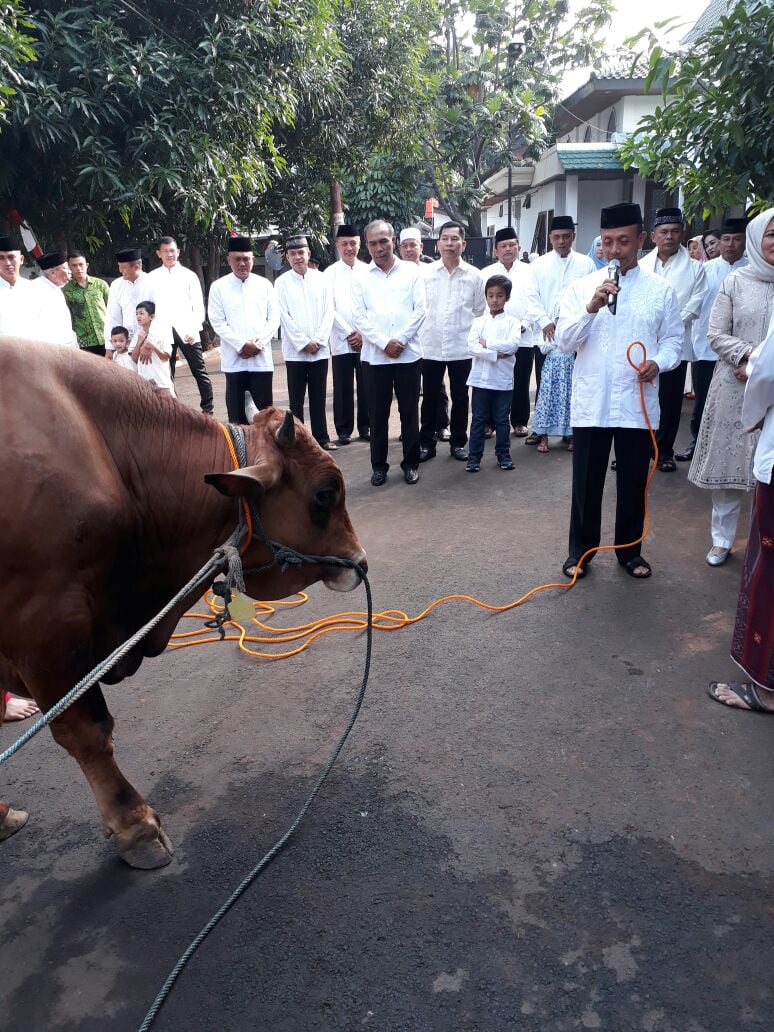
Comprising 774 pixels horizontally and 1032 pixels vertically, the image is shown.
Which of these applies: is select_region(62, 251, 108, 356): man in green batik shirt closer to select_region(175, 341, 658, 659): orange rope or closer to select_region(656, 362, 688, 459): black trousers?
select_region(175, 341, 658, 659): orange rope

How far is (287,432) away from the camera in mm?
2680

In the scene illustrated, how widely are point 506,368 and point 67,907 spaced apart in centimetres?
579

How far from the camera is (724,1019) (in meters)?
2.08

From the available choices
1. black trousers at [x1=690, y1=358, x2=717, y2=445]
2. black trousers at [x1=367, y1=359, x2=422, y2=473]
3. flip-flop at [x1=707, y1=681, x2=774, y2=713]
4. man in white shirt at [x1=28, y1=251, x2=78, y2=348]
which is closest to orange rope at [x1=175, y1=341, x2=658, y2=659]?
flip-flop at [x1=707, y1=681, x2=774, y2=713]

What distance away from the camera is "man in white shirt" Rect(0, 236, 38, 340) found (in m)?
7.11

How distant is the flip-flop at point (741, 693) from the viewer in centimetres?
352

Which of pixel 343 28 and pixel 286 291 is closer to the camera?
pixel 286 291

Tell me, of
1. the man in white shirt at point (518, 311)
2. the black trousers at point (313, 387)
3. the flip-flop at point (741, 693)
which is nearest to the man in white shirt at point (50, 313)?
the black trousers at point (313, 387)

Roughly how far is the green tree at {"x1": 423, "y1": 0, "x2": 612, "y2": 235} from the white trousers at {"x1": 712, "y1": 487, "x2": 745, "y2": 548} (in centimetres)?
1979

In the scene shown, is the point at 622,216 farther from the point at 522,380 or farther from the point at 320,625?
the point at 522,380

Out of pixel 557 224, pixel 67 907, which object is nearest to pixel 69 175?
pixel 557 224

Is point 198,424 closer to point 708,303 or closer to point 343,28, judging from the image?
point 708,303

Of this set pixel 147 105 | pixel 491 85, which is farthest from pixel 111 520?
pixel 491 85

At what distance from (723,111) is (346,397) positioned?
4.96m
